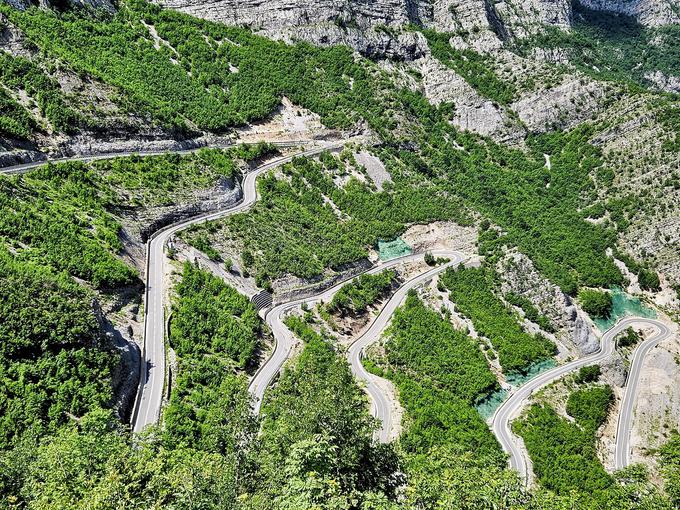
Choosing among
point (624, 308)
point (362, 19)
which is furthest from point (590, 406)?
point (362, 19)

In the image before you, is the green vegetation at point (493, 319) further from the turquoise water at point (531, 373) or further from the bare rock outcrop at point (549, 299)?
the bare rock outcrop at point (549, 299)

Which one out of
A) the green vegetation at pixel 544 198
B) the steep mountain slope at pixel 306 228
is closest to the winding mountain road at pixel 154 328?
the steep mountain slope at pixel 306 228

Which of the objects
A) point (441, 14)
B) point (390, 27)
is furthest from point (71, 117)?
point (441, 14)

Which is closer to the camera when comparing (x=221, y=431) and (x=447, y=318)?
(x=221, y=431)

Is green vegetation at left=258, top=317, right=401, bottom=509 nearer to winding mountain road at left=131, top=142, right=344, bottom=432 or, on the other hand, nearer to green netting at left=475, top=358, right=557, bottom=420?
winding mountain road at left=131, top=142, right=344, bottom=432

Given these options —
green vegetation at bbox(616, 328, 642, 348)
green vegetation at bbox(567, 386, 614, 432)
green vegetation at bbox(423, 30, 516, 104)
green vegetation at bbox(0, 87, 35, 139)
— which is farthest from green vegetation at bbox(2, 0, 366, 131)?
green vegetation at bbox(567, 386, 614, 432)

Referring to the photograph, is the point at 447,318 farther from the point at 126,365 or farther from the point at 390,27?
the point at 390,27
